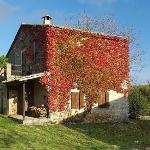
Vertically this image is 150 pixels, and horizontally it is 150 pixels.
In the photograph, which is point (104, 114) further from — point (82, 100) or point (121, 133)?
point (121, 133)

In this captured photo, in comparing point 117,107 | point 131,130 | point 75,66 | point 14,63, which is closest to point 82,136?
point 131,130

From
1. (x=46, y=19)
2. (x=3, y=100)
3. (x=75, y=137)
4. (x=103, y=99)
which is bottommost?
(x=75, y=137)

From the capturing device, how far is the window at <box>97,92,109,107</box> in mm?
33500

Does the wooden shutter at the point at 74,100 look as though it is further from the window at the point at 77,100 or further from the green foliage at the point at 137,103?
the green foliage at the point at 137,103

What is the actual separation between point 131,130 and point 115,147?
26.1 ft

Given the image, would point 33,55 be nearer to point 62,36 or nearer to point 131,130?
point 62,36

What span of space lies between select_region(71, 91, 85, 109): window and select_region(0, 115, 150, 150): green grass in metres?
2.25

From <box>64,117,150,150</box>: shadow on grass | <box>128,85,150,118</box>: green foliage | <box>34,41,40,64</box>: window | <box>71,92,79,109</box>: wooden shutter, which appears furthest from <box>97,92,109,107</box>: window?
<box>34,41,40,64</box>: window

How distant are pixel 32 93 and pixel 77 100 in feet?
12.6

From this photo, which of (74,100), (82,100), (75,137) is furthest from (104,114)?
(75,137)

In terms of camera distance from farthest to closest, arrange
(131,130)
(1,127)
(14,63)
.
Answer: (14,63), (131,130), (1,127)

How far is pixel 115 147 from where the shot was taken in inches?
843

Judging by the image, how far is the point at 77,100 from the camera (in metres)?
32.2

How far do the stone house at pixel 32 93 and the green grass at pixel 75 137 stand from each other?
91.3 inches
